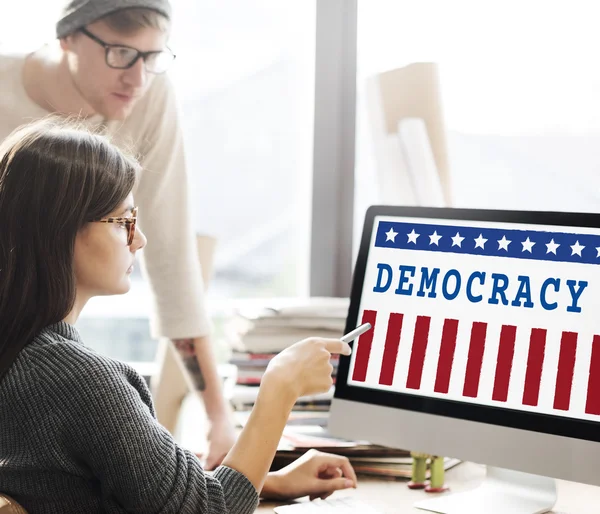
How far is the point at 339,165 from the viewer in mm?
2014

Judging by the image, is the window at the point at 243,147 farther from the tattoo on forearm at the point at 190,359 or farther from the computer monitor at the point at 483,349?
the computer monitor at the point at 483,349

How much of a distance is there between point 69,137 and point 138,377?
336 mm

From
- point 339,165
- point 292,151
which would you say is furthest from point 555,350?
point 292,151

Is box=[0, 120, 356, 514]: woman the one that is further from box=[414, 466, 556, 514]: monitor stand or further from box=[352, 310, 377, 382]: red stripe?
box=[414, 466, 556, 514]: monitor stand

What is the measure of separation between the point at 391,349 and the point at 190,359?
54cm

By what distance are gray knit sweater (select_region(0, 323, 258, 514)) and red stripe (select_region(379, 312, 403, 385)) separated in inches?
14.9

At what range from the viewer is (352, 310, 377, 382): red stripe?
1291mm

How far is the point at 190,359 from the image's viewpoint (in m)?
1.65

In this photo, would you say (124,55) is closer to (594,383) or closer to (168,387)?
(168,387)

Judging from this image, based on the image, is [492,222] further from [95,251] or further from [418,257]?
[95,251]

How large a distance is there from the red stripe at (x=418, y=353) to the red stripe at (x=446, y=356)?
0.09 feet

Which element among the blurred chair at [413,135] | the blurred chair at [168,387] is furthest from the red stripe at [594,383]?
the blurred chair at [168,387]

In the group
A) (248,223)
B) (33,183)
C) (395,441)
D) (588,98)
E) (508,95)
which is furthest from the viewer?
(248,223)

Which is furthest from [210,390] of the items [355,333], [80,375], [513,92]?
[513,92]
